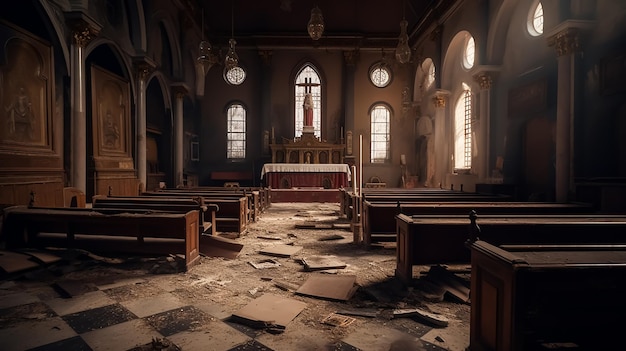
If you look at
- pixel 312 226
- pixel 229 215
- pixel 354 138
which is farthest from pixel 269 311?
pixel 354 138

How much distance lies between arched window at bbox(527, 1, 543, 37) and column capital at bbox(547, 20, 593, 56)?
1.86 m

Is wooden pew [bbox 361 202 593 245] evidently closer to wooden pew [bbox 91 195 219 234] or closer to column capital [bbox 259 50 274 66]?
wooden pew [bbox 91 195 219 234]

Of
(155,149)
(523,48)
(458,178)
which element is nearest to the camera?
(523,48)

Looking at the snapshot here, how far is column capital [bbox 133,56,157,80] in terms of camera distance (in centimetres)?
1070

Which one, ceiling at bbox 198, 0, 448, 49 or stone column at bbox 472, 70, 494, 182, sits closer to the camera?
stone column at bbox 472, 70, 494, 182

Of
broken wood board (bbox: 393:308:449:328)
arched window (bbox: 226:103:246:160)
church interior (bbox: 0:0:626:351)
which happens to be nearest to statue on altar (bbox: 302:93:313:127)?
church interior (bbox: 0:0:626:351)

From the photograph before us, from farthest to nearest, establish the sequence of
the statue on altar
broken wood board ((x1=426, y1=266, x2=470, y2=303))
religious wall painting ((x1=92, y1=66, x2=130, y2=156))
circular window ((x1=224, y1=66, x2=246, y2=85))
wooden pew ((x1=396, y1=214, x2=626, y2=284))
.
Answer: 1. circular window ((x1=224, y1=66, x2=246, y2=85))
2. the statue on altar
3. religious wall painting ((x1=92, y1=66, x2=130, y2=156))
4. broken wood board ((x1=426, y1=266, x2=470, y2=303))
5. wooden pew ((x1=396, y1=214, x2=626, y2=284))

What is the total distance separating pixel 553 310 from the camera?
2291mm

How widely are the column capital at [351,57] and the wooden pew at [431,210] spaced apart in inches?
529

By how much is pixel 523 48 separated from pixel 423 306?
354 inches

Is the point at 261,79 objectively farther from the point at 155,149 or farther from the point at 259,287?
the point at 259,287

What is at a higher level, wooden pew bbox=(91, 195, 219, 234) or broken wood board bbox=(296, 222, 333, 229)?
wooden pew bbox=(91, 195, 219, 234)

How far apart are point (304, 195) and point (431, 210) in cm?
848

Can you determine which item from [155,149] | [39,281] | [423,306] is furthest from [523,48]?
[155,149]
